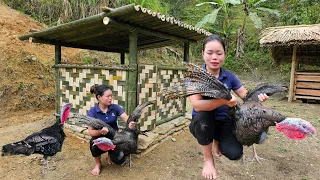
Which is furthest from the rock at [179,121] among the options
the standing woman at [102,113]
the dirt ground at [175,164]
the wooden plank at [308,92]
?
the wooden plank at [308,92]

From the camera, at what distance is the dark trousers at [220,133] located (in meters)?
2.35

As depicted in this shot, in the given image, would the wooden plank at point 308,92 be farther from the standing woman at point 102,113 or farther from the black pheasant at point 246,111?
the standing woman at point 102,113

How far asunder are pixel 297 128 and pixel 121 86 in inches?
119

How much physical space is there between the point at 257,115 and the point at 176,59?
Result: 12.5 metres

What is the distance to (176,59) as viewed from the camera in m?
14.3

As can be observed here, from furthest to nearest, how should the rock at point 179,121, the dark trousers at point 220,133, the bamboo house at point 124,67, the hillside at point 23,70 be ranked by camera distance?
the hillside at point 23,70, the rock at point 179,121, the bamboo house at point 124,67, the dark trousers at point 220,133

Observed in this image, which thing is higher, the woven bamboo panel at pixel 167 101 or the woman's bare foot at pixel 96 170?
the woven bamboo panel at pixel 167 101

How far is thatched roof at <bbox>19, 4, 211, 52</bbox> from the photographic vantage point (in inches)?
141

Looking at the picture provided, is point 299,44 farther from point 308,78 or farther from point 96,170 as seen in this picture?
point 96,170

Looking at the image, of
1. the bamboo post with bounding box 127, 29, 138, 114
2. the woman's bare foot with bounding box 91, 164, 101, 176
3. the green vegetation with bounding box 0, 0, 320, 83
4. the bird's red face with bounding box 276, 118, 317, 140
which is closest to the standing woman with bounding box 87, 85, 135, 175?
the woman's bare foot with bounding box 91, 164, 101, 176

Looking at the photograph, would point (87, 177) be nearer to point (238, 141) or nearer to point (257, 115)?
point (238, 141)

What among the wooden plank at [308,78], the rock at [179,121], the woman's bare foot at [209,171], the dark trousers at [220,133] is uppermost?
the wooden plank at [308,78]

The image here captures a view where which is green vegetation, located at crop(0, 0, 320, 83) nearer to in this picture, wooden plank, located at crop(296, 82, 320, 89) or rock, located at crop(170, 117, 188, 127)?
wooden plank, located at crop(296, 82, 320, 89)

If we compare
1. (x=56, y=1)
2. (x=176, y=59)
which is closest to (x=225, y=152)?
(x=56, y=1)
